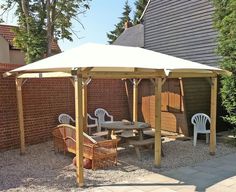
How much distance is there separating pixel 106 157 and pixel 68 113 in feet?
12.3

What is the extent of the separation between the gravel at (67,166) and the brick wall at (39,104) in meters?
0.47

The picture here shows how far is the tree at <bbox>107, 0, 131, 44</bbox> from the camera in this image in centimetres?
3619

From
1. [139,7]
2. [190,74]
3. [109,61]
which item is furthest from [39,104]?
[139,7]

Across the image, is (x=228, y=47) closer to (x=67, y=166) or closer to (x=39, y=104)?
(x=67, y=166)

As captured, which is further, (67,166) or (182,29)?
(182,29)

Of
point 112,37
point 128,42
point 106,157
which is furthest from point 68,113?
point 112,37

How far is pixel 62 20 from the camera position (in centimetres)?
1622

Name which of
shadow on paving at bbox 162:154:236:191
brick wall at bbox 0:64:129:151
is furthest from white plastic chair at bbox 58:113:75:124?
shadow on paving at bbox 162:154:236:191

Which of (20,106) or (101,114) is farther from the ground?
(20,106)

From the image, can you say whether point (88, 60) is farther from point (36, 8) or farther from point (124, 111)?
point (36, 8)

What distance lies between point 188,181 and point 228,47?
4754mm

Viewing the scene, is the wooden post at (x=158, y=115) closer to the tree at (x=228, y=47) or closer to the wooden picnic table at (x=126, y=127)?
the wooden picnic table at (x=126, y=127)

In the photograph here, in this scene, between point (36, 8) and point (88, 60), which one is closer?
point (88, 60)

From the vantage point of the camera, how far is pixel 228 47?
8523mm
